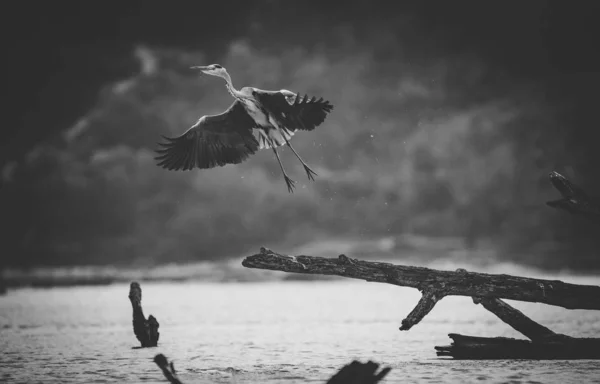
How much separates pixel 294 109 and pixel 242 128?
1762 mm

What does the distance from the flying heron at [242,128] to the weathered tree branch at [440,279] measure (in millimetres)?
1371

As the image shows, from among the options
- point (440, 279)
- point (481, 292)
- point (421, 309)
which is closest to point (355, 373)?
point (421, 309)

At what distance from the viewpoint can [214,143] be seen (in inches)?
480

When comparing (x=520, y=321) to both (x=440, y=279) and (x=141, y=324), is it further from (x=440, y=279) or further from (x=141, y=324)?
(x=141, y=324)

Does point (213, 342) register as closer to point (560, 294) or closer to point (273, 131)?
point (273, 131)

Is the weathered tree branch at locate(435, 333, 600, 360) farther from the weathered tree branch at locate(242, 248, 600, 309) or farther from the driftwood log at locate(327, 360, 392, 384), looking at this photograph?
the driftwood log at locate(327, 360, 392, 384)

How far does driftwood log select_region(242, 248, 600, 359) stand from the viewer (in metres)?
10.0

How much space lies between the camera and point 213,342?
16500mm

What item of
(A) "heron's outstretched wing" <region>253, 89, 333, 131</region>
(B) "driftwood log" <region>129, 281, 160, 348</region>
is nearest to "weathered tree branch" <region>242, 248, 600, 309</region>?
(A) "heron's outstretched wing" <region>253, 89, 333, 131</region>

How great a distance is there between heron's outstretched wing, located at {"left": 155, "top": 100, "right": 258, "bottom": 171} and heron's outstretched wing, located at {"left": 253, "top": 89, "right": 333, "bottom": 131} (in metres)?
0.81

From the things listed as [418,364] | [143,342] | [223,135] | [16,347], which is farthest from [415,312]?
[16,347]

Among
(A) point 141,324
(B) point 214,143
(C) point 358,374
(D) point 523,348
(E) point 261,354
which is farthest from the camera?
(A) point 141,324

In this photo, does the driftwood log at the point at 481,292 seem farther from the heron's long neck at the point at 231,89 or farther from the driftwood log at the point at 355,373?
the heron's long neck at the point at 231,89

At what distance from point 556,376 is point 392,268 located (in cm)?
271
